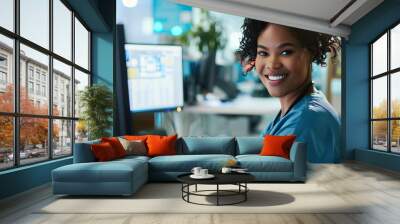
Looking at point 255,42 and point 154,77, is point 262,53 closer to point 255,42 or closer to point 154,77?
point 255,42

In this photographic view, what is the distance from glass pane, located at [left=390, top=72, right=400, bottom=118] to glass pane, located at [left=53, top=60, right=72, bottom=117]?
622cm

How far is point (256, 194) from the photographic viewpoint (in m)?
4.97

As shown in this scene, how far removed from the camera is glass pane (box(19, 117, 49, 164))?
536 cm

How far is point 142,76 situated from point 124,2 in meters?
1.67

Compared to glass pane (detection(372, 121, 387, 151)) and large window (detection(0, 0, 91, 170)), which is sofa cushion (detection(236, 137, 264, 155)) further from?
glass pane (detection(372, 121, 387, 151))

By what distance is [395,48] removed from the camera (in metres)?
7.98

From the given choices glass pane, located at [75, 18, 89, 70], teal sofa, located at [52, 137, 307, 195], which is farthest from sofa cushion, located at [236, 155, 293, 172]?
glass pane, located at [75, 18, 89, 70]

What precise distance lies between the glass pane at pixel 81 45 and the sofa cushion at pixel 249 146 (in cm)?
347

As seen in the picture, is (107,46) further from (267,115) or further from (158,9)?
(267,115)

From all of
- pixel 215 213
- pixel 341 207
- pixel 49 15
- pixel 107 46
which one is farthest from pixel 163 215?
pixel 107 46

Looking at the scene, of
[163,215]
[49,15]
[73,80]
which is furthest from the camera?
[73,80]

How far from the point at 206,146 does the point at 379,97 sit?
4440 millimetres

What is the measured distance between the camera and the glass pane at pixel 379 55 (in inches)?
334

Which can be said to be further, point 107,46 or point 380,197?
point 107,46
